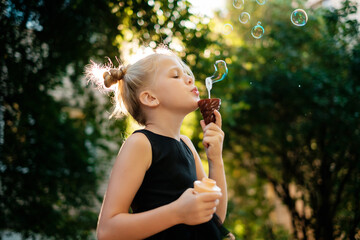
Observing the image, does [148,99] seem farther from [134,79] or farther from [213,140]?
[213,140]

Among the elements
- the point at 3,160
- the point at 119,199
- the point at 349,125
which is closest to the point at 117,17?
the point at 3,160

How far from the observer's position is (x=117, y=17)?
3461mm

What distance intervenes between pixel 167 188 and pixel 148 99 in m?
0.45

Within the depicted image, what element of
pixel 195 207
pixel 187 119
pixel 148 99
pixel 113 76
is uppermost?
pixel 113 76

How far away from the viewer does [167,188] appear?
151 centimetres

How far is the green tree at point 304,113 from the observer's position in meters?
3.90

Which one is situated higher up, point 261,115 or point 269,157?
point 261,115

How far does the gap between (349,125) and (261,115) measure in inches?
71.0

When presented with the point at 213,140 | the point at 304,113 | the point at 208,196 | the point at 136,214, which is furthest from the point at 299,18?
the point at 136,214

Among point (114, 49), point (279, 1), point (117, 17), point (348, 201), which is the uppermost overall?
point (279, 1)

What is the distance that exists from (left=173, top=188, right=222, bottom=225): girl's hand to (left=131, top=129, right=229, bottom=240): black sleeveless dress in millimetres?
154

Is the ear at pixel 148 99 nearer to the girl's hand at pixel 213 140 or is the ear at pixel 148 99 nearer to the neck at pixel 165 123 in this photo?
the neck at pixel 165 123

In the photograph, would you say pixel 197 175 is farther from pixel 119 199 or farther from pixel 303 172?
pixel 303 172

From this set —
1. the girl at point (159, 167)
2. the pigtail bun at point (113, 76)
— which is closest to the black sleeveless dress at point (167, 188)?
the girl at point (159, 167)
